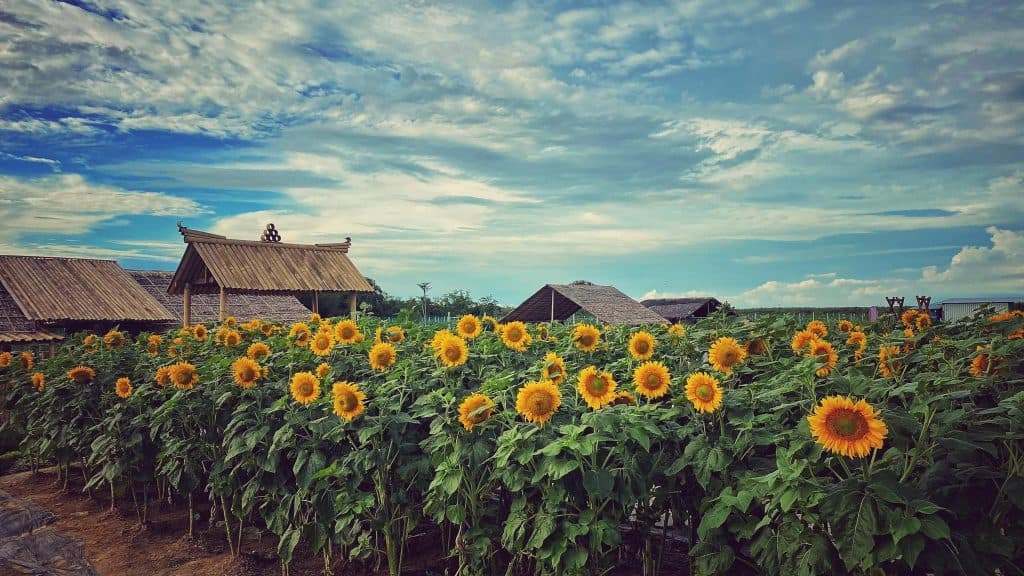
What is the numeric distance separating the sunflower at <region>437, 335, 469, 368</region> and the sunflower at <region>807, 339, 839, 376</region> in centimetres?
168

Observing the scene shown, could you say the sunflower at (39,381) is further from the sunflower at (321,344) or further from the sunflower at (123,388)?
the sunflower at (321,344)

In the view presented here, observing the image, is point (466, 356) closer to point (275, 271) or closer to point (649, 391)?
point (649, 391)

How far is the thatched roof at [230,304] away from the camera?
859 inches

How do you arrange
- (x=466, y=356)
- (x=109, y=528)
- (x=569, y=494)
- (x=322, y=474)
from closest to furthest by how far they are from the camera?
(x=569, y=494)
(x=322, y=474)
(x=466, y=356)
(x=109, y=528)

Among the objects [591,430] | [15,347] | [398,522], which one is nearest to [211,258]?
[15,347]

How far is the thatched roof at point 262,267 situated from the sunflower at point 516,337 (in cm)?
1271

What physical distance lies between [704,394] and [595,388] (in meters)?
0.44

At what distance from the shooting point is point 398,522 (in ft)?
13.0

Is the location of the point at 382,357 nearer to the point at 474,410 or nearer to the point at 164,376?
the point at 474,410

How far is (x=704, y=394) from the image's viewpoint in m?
2.88

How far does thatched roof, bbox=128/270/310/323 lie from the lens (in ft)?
71.6

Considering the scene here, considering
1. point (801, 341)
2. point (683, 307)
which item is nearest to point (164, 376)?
point (801, 341)

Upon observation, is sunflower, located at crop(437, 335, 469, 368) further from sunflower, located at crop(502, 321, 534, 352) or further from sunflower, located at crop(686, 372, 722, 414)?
sunflower, located at crop(686, 372, 722, 414)

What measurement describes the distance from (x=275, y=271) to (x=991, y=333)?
1513 cm
